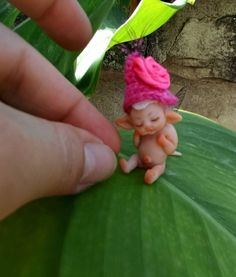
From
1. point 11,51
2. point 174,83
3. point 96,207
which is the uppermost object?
point 11,51

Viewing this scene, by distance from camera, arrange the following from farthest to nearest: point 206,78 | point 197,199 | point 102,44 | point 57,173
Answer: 1. point 206,78
2. point 102,44
3. point 197,199
4. point 57,173

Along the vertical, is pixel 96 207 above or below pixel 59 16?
below

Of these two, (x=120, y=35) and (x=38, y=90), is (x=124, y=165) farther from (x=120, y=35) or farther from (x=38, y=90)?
(x=120, y=35)

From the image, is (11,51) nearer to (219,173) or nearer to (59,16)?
(59,16)

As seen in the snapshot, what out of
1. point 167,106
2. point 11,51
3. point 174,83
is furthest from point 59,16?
point 174,83

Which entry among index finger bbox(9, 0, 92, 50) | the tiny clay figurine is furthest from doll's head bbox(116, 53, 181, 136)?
index finger bbox(9, 0, 92, 50)

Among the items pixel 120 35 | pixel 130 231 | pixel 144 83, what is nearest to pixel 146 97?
pixel 144 83
